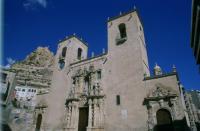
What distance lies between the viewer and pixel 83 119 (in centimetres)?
2012

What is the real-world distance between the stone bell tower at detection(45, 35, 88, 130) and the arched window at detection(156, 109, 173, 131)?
11142mm

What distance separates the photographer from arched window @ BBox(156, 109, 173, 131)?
15.0 metres

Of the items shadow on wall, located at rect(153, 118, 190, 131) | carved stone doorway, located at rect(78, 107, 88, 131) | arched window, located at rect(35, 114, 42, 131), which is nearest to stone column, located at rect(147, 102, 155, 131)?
shadow on wall, located at rect(153, 118, 190, 131)

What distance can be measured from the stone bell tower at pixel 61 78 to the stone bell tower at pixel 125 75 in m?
6.26

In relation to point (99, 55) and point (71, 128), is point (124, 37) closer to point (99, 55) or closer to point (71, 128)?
point (99, 55)

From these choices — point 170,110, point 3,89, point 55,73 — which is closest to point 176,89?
point 170,110

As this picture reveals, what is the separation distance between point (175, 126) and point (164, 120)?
44.4 inches

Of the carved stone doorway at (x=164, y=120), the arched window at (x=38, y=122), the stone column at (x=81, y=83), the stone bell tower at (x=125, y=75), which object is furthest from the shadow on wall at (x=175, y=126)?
the arched window at (x=38, y=122)

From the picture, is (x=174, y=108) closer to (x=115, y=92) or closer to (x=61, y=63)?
(x=115, y=92)

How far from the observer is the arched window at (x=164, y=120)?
14985 millimetres

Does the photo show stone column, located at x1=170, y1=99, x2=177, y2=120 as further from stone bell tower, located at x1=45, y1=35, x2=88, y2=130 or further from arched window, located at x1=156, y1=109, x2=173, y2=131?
stone bell tower, located at x1=45, y1=35, x2=88, y2=130

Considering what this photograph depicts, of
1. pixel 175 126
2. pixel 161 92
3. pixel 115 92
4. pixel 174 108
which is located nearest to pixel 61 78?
pixel 115 92

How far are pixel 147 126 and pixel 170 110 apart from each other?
8.07ft

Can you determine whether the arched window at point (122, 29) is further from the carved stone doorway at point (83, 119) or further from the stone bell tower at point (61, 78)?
the carved stone doorway at point (83, 119)
